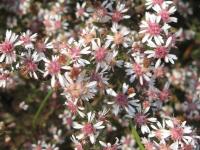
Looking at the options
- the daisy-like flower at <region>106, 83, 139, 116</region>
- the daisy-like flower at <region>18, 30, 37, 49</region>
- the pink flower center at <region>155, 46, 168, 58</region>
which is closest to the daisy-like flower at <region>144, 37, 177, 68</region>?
the pink flower center at <region>155, 46, 168, 58</region>

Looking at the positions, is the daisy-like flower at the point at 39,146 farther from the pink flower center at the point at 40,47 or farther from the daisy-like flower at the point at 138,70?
the daisy-like flower at the point at 138,70

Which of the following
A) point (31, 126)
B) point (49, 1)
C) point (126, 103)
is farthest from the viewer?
point (49, 1)

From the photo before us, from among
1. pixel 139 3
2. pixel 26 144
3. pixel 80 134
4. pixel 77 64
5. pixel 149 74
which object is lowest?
pixel 26 144

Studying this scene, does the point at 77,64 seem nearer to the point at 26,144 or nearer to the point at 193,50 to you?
the point at 26,144

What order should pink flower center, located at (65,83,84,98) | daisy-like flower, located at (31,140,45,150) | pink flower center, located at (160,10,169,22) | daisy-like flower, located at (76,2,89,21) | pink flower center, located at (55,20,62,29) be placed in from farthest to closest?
1. pink flower center, located at (55,20,62,29)
2. daisy-like flower, located at (76,2,89,21)
3. daisy-like flower, located at (31,140,45,150)
4. pink flower center, located at (160,10,169,22)
5. pink flower center, located at (65,83,84,98)

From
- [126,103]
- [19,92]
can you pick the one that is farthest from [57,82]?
[19,92]

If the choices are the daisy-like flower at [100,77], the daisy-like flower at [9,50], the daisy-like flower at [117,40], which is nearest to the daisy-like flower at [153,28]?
the daisy-like flower at [117,40]

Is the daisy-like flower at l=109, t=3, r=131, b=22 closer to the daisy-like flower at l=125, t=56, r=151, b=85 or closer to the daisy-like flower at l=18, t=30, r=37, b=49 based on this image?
the daisy-like flower at l=125, t=56, r=151, b=85
